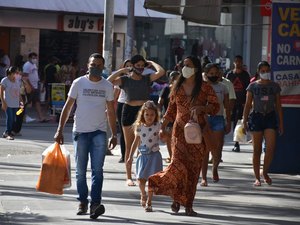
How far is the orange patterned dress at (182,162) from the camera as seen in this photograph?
36.9 ft

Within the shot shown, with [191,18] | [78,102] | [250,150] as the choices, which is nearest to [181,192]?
[78,102]

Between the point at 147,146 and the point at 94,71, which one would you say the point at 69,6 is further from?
the point at 94,71

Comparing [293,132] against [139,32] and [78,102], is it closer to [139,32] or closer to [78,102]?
[78,102]

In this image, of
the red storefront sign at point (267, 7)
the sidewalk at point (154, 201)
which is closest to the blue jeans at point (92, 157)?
the sidewalk at point (154, 201)

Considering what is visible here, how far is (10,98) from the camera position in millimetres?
20969

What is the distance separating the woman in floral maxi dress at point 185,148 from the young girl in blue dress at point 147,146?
46cm

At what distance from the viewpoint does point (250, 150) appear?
20.0 m

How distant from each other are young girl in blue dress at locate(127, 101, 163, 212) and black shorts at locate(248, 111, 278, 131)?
7.53ft

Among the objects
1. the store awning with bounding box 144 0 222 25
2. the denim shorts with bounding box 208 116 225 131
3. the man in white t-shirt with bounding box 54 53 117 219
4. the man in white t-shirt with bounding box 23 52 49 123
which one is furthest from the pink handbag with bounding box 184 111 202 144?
the man in white t-shirt with bounding box 23 52 49 123

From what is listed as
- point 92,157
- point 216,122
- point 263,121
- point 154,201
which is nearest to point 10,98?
point 216,122

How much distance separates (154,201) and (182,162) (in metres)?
1.36

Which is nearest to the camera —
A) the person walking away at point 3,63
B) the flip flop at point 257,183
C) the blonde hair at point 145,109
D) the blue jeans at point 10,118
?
the blonde hair at point 145,109

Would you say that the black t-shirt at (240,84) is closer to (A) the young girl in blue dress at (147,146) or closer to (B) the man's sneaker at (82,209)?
(A) the young girl in blue dress at (147,146)

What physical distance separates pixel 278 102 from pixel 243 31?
25219mm
